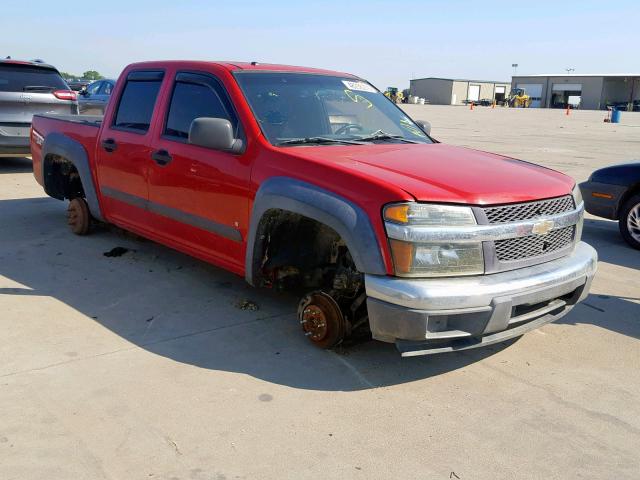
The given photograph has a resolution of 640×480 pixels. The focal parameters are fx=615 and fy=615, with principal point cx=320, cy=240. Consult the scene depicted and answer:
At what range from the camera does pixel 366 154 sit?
4125mm

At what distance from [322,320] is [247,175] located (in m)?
1.11

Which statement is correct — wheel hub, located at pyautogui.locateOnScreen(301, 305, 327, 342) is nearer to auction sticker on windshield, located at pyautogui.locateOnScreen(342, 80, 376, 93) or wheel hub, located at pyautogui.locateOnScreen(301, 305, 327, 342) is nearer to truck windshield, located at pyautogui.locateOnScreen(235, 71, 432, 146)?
truck windshield, located at pyautogui.locateOnScreen(235, 71, 432, 146)

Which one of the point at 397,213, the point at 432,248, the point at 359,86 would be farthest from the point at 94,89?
the point at 432,248

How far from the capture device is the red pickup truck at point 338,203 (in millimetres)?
3373

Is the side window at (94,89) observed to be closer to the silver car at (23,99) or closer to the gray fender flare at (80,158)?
the silver car at (23,99)

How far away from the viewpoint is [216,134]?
4195 mm

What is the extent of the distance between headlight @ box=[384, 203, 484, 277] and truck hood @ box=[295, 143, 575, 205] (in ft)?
0.24

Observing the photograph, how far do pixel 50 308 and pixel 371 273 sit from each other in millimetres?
2605

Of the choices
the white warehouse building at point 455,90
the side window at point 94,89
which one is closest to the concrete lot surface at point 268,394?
the side window at point 94,89

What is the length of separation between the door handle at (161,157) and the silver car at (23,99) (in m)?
6.34

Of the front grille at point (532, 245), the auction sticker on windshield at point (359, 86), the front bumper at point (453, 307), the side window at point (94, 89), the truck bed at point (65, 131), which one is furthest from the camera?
the side window at point (94, 89)

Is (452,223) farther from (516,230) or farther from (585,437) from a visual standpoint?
(585,437)

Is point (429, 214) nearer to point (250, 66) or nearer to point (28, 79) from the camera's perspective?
point (250, 66)

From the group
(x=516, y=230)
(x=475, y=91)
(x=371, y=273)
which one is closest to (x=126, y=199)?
(x=371, y=273)
